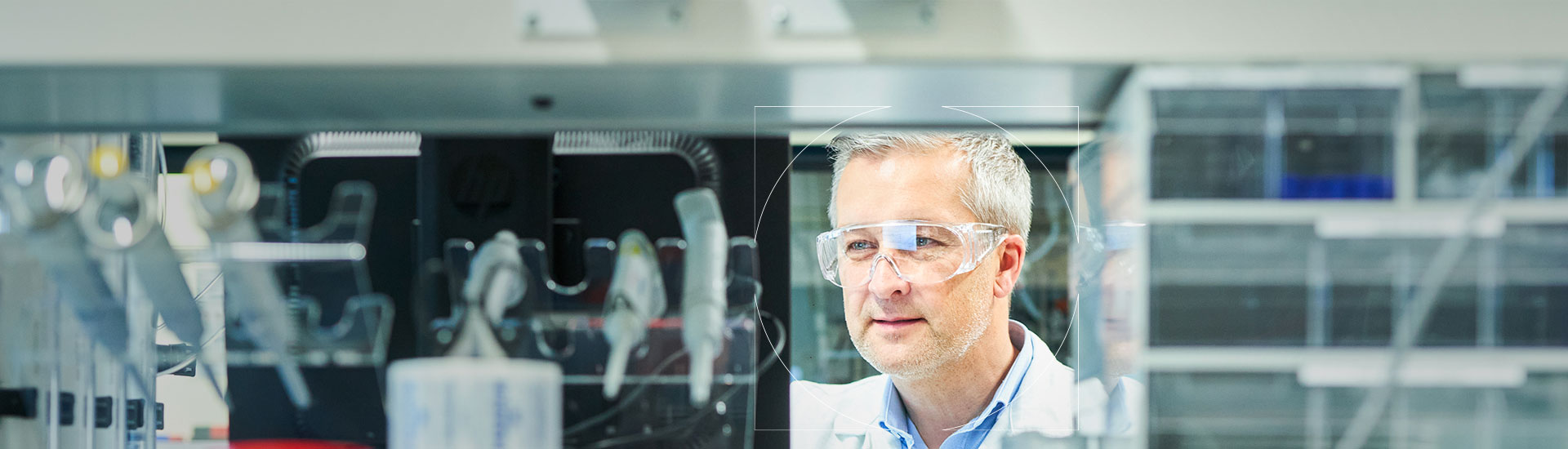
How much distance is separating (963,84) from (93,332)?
0.95 meters

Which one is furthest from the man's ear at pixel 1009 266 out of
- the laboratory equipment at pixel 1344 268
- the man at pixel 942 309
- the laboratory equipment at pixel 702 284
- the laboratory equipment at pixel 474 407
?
the laboratory equipment at pixel 474 407

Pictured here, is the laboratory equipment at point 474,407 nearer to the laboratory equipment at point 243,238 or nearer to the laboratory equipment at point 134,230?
the laboratory equipment at point 243,238

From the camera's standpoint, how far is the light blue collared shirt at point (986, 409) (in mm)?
1017

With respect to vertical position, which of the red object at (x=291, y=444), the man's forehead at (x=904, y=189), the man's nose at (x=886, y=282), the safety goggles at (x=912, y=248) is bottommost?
the red object at (x=291, y=444)

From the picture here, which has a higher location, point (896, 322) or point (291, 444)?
point (896, 322)

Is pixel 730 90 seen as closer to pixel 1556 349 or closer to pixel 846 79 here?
pixel 846 79

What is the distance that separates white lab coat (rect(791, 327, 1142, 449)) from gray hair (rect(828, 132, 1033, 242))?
0.13 metres

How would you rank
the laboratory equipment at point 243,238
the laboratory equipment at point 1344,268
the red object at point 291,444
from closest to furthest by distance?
1. the laboratory equipment at point 1344,268
2. the laboratory equipment at point 243,238
3. the red object at point 291,444

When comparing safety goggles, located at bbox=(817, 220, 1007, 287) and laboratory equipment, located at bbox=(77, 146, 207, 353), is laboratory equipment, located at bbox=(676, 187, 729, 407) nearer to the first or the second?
safety goggles, located at bbox=(817, 220, 1007, 287)

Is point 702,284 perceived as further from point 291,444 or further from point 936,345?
point 291,444

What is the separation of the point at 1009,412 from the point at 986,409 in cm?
2

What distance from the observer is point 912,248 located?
971 mm

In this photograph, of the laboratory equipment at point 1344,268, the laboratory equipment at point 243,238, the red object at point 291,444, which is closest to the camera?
the laboratory equipment at point 1344,268

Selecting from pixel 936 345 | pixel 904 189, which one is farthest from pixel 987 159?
pixel 936 345
